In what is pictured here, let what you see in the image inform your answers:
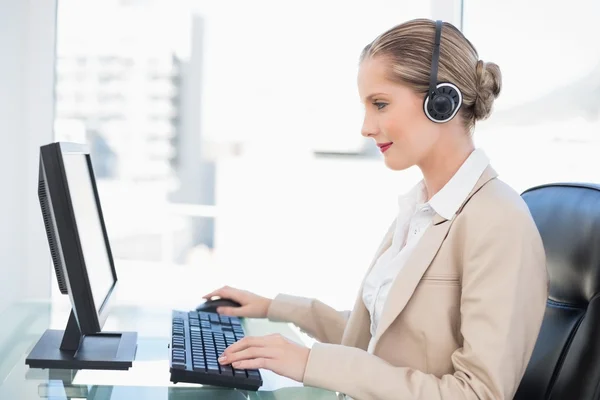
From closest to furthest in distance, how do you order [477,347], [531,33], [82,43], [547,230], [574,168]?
[477,347], [547,230], [574,168], [531,33], [82,43]

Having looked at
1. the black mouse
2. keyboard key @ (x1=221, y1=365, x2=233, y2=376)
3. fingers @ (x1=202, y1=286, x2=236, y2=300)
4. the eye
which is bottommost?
the black mouse

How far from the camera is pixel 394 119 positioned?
4.09ft

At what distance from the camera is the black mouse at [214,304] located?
1.67 m

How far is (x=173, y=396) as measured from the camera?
46.1 inches

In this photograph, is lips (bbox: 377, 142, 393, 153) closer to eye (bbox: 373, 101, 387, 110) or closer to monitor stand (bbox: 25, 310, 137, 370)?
eye (bbox: 373, 101, 387, 110)

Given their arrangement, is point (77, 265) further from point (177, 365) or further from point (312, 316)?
point (312, 316)

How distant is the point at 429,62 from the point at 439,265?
1.09 ft

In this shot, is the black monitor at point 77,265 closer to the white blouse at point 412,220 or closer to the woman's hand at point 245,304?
the woman's hand at point 245,304

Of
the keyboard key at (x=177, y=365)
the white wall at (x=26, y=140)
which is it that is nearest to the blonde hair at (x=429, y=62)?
the keyboard key at (x=177, y=365)

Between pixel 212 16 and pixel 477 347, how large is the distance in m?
1.92

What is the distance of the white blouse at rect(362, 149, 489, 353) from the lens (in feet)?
4.00

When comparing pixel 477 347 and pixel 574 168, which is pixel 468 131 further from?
pixel 574 168

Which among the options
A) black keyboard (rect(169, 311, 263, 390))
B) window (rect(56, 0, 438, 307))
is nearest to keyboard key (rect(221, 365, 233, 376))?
black keyboard (rect(169, 311, 263, 390))

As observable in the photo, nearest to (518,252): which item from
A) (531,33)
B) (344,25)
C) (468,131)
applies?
(468,131)
